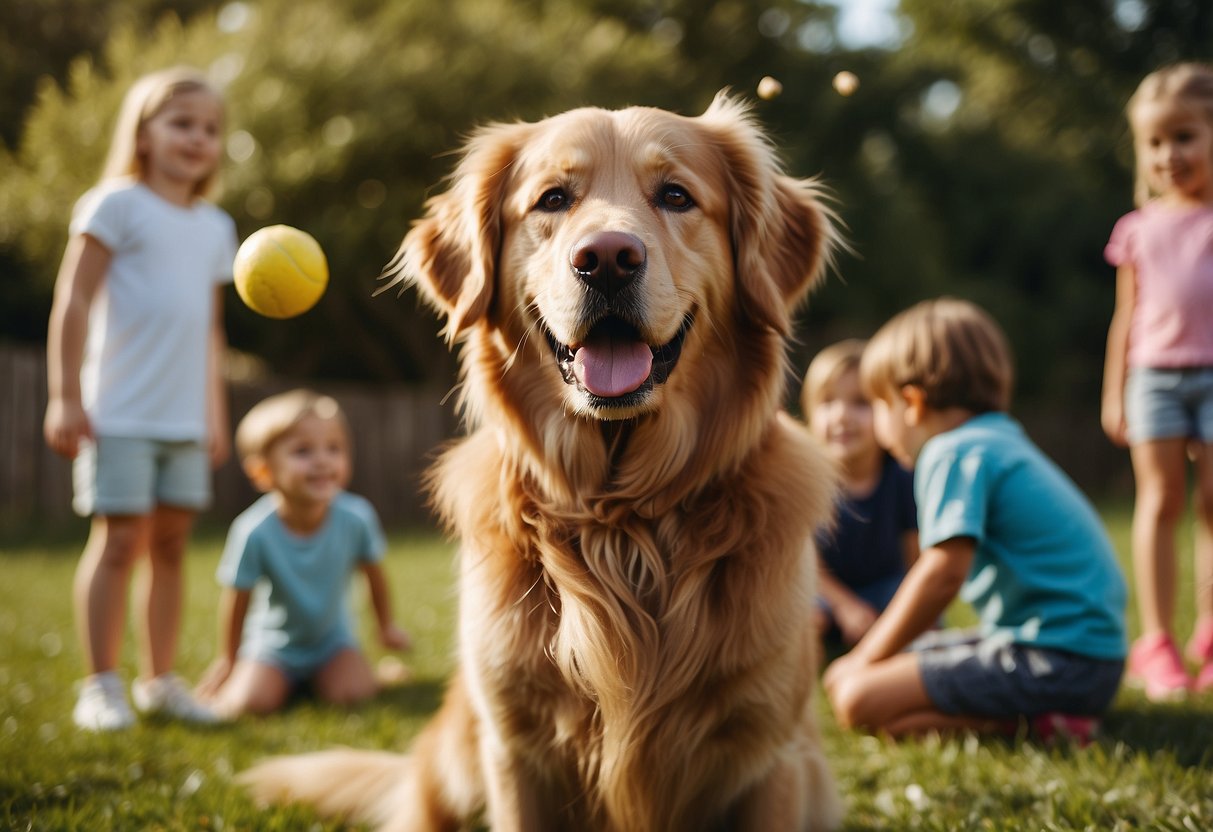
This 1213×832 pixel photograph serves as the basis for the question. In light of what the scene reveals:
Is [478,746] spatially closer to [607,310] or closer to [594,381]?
[594,381]

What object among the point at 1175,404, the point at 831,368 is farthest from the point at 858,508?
the point at 1175,404

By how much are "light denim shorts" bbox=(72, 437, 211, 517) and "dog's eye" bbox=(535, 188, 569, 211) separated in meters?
2.07

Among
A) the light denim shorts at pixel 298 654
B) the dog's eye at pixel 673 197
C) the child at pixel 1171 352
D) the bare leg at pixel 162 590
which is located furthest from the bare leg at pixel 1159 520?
the bare leg at pixel 162 590

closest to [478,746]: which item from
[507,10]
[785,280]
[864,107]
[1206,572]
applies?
[785,280]

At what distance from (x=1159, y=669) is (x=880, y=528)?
130 centimetres

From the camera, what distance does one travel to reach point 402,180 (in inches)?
526

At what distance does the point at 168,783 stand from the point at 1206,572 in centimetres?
394

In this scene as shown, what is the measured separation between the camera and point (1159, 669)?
3.84 metres

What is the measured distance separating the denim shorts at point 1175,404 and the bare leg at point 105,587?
399 centimetres

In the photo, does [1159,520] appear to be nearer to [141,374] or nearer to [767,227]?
[767,227]

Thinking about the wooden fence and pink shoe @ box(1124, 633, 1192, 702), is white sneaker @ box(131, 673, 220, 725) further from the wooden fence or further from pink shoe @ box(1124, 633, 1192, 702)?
the wooden fence

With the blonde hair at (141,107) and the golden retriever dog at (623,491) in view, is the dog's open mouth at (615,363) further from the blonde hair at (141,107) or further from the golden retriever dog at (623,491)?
the blonde hair at (141,107)

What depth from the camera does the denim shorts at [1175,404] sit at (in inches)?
155

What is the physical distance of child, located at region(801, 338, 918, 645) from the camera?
15.2 ft
